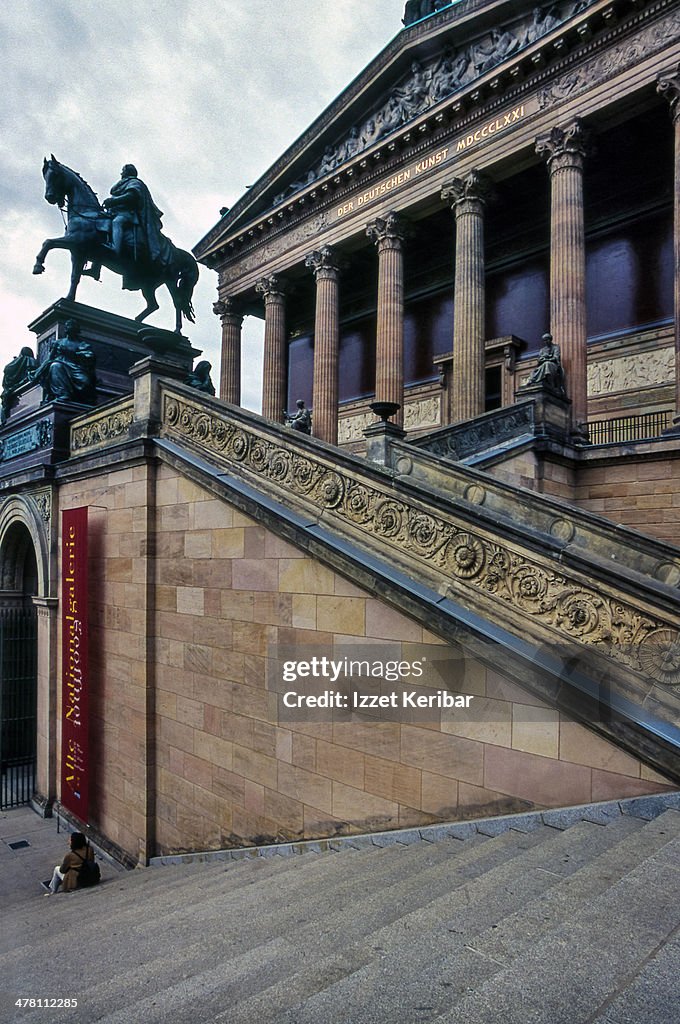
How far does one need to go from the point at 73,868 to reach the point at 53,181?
12759mm

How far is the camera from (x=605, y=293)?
19.4 m

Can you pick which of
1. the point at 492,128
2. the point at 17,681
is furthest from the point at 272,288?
the point at 17,681

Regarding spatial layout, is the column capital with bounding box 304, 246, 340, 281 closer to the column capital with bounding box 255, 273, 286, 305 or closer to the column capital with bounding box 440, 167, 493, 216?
the column capital with bounding box 255, 273, 286, 305

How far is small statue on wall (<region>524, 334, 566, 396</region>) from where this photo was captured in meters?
13.8

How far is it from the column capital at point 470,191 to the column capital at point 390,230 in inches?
88.9

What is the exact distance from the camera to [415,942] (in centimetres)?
269

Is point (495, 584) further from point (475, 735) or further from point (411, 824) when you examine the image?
point (411, 824)

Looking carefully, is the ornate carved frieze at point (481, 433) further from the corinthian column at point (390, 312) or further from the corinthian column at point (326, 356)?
the corinthian column at point (326, 356)

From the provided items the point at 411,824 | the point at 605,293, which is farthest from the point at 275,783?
the point at 605,293

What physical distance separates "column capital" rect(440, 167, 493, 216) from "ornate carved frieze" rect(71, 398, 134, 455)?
14.1m

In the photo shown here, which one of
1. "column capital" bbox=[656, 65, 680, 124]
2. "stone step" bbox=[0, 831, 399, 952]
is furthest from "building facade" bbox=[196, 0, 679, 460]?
"stone step" bbox=[0, 831, 399, 952]

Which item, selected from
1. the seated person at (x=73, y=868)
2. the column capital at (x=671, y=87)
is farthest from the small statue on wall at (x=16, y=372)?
the column capital at (x=671, y=87)

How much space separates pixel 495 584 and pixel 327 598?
1657mm

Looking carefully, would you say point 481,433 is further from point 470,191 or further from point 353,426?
A: point 353,426
